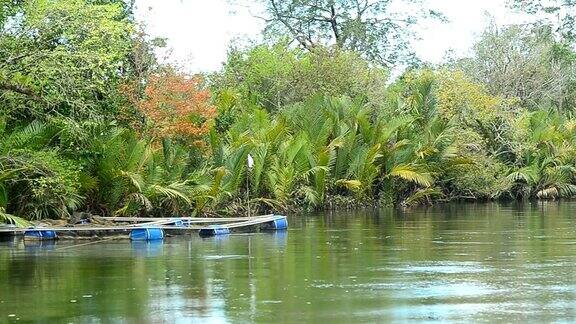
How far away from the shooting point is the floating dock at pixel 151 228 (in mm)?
23078

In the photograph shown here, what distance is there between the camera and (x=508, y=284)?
14.4 m

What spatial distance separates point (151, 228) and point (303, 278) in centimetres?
847

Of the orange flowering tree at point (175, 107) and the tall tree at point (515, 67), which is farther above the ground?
the tall tree at point (515, 67)

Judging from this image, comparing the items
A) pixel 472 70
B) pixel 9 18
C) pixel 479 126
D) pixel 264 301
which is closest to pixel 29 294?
pixel 264 301

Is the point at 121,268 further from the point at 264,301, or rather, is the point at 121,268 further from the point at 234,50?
the point at 234,50

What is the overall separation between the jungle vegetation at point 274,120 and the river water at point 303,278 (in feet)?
13.9

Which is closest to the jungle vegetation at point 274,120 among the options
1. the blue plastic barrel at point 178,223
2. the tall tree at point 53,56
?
the tall tree at point 53,56

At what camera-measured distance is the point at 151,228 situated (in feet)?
76.0

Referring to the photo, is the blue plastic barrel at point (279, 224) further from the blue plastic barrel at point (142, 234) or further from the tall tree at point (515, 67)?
the tall tree at point (515, 67)

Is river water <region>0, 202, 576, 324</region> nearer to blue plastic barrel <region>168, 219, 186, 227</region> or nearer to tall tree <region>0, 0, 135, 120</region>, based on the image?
blue plastic barrel <region>168, 219, 186, 227</region>

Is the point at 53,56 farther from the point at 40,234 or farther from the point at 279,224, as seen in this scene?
the point at 279,224

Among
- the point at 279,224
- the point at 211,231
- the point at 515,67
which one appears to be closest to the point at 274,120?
the point at 279,224

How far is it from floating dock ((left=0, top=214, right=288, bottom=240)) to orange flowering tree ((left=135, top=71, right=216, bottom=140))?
14.1 feet

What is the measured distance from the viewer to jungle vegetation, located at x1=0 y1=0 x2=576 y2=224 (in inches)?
1013
